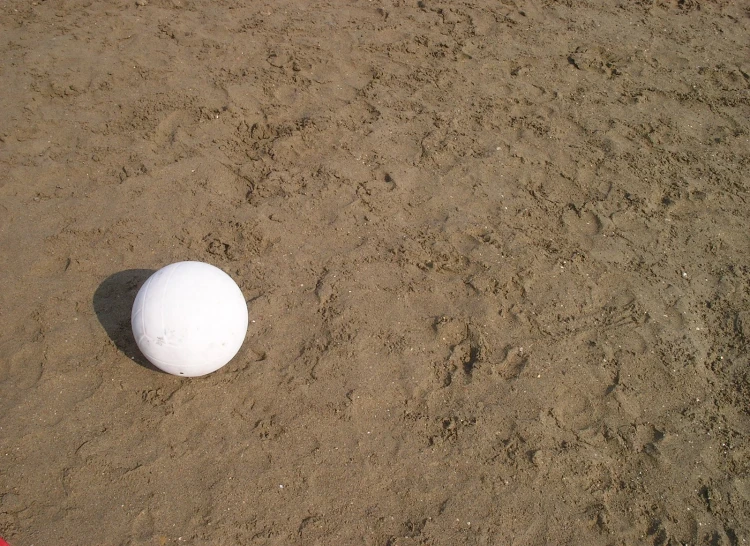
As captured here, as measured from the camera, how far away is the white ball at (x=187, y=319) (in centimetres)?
330

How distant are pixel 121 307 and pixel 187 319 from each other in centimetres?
95

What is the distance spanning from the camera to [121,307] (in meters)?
4.01

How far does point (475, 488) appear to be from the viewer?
10.7ft

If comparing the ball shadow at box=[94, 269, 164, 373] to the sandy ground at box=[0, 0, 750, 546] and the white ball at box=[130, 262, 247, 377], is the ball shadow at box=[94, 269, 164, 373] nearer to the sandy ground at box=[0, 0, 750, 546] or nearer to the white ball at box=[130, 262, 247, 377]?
the sandy ground at box=[0, 0, 750, 546]

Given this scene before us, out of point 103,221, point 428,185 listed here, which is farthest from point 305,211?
point 103,221

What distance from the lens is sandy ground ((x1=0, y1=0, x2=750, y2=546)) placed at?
3223mm

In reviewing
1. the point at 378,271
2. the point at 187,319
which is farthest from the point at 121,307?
the point at 378,271

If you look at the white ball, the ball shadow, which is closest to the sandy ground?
the ball shadow

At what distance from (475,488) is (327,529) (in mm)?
771

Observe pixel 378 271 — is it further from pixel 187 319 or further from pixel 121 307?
pixel 121 307

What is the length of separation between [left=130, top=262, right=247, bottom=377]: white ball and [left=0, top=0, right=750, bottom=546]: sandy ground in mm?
306

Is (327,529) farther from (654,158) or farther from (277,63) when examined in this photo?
(277,63)

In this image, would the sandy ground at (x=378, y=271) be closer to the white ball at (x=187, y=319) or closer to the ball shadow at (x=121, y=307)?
the ball shadow at (x=121, y=307)

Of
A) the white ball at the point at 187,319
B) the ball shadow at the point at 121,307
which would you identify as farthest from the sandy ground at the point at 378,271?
the white ball at the point at 187,319
